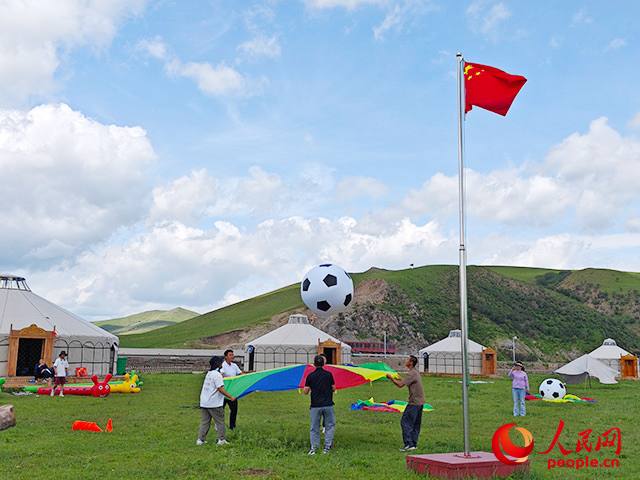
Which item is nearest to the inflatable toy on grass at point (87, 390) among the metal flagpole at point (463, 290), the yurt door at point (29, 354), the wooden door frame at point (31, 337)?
the wooden door frame at point (31, 337)

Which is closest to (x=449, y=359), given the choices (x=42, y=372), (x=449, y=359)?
(x=449, y=359)

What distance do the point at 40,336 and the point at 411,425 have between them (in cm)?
2132

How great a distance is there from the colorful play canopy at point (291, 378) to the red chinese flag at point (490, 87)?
4969 mm

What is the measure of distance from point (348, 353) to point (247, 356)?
6.62 m

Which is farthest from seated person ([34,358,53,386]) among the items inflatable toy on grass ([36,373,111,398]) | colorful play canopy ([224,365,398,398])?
colorful play canopy ([224,365,398,398])

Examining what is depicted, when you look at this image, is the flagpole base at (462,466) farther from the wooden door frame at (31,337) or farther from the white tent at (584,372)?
the white tent at (584,372)

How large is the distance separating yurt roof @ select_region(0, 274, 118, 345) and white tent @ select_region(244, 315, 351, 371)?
8670 mm

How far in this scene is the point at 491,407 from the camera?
18.5m

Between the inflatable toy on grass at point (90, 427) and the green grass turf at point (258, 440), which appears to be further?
the inflatable toy on grass at point (90, 427)

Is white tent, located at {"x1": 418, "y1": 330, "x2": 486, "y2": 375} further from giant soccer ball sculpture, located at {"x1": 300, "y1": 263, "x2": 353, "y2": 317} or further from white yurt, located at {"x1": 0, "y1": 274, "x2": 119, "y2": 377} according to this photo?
giant soccer ball sculpture, located at {"x1": 300, "y1": 263, "x2": 353, "y2": 317}

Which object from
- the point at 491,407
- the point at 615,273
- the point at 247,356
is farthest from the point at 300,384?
the point at 615,273

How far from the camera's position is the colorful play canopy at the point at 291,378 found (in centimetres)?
1082

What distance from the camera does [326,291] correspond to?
10.4 metres

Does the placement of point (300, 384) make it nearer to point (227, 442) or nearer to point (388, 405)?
point (227, 442)
